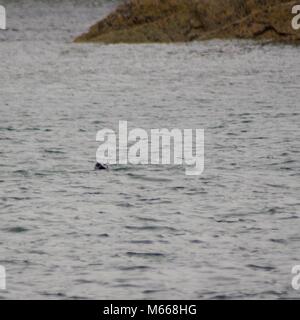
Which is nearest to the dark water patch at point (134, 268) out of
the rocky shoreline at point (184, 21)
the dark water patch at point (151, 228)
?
the dark water patch at point (151, 228)

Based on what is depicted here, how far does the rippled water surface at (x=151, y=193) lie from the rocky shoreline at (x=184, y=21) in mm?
13613

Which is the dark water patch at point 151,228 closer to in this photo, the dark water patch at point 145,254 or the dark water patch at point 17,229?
the dark water patch at point 145,254

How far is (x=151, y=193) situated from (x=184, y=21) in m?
36.3

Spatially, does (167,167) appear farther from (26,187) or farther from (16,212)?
(16,212)

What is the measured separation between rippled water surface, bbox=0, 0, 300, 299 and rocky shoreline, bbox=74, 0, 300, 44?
13613mm

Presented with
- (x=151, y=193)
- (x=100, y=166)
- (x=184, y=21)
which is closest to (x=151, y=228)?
(x=151, y=193)

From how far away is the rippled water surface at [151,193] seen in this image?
14484 millimetres

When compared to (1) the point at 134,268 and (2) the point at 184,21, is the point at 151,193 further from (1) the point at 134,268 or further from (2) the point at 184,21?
(2) the point at 184,21

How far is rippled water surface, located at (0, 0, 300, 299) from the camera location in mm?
14484

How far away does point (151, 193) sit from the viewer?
64.0 ft

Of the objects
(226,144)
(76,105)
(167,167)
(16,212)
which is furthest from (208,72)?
(16,212)

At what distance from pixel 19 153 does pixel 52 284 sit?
976 cm

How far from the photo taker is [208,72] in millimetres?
40281
